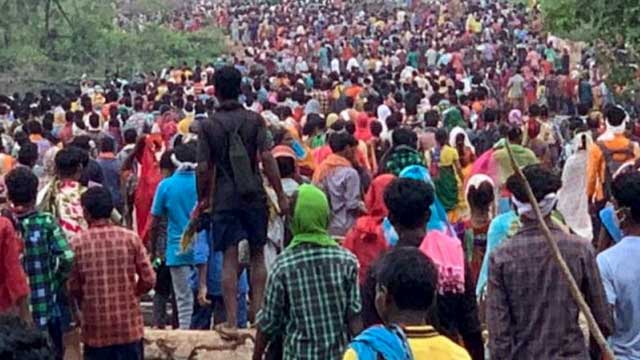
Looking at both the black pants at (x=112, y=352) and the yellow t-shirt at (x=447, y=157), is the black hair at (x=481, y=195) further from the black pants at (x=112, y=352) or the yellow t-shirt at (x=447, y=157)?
the yellow t-shirt at (x=447, y=157)

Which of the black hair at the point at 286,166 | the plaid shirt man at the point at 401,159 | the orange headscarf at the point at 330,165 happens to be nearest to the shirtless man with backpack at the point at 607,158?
the plaid shirt man at the point at 401,159

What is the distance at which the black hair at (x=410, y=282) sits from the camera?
5.09 m

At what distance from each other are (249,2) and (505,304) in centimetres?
4166

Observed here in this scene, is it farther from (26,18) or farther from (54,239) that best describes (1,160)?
(26,18)

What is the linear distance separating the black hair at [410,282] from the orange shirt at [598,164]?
6.42 metres

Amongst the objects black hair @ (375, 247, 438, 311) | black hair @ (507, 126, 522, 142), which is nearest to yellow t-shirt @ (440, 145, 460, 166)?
black hair @ (507, 126, 522, 142)

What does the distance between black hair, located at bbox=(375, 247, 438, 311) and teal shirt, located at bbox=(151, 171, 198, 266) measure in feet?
15.7

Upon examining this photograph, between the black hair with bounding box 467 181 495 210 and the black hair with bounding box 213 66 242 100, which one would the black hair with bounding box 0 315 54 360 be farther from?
the black hair with bounding box 467 181 495 210

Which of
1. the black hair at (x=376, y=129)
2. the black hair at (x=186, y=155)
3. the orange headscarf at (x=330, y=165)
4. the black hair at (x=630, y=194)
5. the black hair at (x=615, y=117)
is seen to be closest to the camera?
the black hair at (x=630, y=194)

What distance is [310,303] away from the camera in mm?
6391

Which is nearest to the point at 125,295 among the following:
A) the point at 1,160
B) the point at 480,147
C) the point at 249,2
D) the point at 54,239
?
the point at 54,239

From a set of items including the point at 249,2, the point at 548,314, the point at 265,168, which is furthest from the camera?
the point at 249,2

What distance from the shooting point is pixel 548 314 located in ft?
20.4

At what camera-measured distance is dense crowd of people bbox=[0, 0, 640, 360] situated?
6227 millimetres
